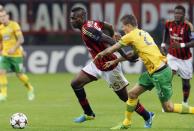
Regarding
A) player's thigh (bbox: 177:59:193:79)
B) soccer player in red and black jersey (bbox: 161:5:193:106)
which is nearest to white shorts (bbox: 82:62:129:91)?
soccer player in red and black jersey (bbox: 161:5:193:106)

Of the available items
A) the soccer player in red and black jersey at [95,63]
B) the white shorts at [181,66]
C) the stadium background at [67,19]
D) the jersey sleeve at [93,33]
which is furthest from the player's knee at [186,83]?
the stadium background at [67,19]

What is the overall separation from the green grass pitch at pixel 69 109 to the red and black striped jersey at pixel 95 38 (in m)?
1.14

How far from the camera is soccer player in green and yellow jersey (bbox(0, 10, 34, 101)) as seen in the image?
1820 centimetres

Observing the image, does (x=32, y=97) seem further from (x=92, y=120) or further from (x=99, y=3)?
(x=99, y=3)

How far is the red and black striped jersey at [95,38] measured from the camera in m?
13.1

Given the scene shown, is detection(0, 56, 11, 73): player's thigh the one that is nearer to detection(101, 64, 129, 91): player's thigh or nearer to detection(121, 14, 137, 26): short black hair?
detection(101, 64, 129, 91): player's thigh

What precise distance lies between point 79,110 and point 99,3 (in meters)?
11.6

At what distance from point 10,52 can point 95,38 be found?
5478 mm

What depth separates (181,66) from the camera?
1655 centimetres

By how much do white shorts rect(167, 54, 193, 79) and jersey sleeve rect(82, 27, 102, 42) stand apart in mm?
3774

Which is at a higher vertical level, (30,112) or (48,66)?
(30,112)

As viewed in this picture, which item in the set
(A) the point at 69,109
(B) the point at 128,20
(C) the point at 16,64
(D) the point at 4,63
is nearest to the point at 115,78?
(B) the point at 128,20

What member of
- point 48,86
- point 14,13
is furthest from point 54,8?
point 48,86

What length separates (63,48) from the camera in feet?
89.1
